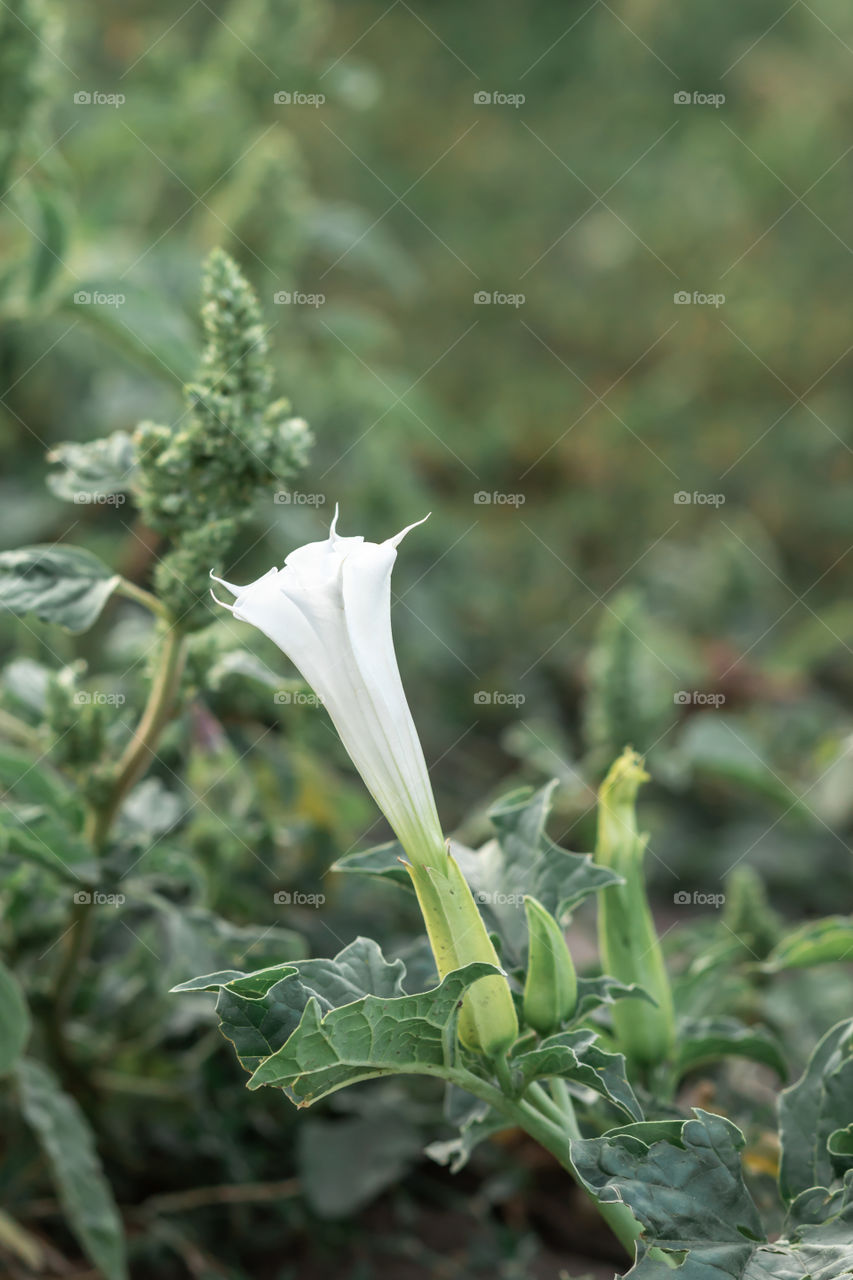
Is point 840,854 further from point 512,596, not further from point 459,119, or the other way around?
point 459,119

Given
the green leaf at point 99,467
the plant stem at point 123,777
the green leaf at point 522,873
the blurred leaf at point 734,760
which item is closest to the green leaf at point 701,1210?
the green leaf at point 522,873

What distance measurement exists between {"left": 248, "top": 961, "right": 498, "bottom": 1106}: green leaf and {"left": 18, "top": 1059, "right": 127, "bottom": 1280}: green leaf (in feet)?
0.94

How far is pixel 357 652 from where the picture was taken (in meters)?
0.52

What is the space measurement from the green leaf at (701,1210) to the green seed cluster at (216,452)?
346 mm

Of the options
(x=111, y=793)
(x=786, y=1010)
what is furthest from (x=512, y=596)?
(x=111, y=793)

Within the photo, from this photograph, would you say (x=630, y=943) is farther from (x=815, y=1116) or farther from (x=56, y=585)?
(x=56, y=585)

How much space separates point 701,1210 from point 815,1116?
0.45 ft

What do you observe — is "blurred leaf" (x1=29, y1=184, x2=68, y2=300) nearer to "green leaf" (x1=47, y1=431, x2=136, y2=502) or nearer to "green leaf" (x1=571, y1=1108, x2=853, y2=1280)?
"green leaf" (x1=47, y1=431, x2=136, y2=502)

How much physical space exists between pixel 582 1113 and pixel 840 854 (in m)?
0.80

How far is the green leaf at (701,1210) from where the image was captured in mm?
496

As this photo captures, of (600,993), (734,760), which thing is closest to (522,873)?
(600,993)

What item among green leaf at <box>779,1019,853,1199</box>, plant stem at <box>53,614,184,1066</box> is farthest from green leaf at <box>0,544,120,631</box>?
green leaf at <box>779,1019,853,1199</box>

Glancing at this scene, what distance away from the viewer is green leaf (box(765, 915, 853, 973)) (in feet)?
2.34

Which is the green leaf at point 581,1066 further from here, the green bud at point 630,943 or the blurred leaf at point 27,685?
the blurred leaf at point 27,685
